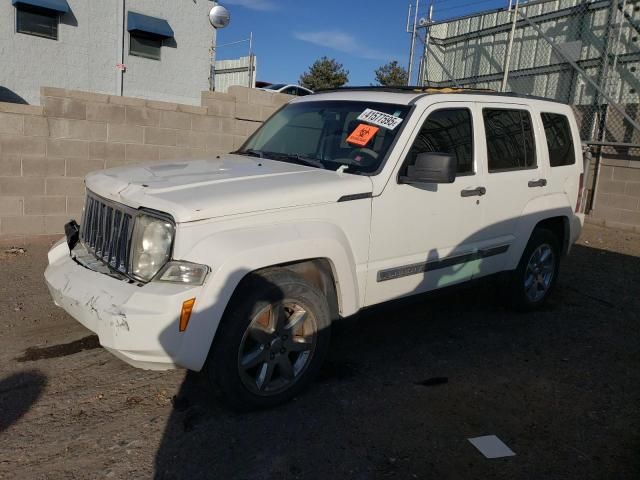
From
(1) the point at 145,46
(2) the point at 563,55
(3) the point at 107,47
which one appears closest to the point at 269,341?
(2) the point at 563,55

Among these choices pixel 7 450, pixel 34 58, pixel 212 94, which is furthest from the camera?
pixel 34 58

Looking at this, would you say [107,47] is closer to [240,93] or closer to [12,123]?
[240,93]

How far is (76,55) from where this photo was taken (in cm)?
1338

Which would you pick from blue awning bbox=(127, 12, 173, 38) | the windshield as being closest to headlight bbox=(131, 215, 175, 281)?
the windshield

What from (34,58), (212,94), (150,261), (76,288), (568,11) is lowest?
(76,288)

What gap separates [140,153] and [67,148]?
0.93 meters

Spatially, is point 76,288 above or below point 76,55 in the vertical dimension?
below

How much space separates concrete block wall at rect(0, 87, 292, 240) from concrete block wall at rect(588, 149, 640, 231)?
708 centimetres

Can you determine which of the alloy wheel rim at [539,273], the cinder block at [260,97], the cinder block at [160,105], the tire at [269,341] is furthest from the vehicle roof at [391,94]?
the cinder block at [260,97]

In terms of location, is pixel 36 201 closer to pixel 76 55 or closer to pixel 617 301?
pixel 617 301

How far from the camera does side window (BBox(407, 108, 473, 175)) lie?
403 cm

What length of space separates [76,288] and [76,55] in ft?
39.4

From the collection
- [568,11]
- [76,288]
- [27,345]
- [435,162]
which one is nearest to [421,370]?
[435,162]

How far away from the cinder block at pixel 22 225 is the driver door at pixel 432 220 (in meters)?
4.90
